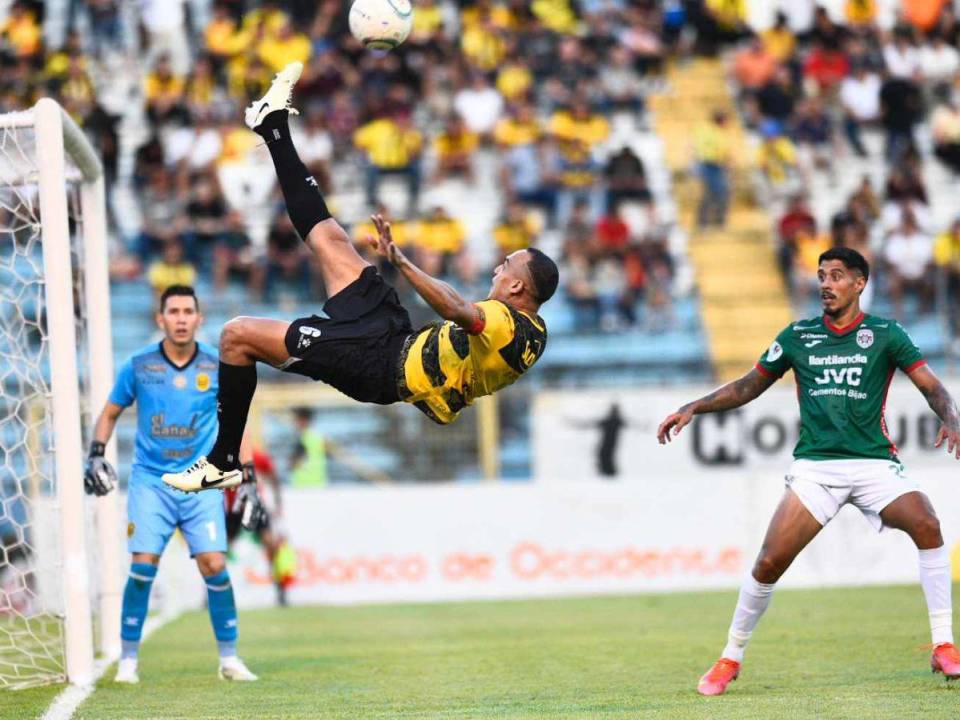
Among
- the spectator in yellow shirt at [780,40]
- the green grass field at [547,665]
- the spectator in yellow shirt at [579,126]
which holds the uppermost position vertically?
the spectator in yellow shirt at [780,40]

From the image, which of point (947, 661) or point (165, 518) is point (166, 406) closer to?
point (165, 518)

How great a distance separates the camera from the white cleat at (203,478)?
26.5 feet

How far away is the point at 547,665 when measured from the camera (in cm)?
1025

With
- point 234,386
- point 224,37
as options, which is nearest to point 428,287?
point 234,386

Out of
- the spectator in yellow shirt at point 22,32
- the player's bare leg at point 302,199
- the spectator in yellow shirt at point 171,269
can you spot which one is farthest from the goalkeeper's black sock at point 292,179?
the spectator in yellow shirt at point 22,32

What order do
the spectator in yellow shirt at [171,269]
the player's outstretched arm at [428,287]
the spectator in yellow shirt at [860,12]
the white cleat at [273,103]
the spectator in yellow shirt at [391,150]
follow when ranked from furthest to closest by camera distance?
the spectator in yellow shirt at [860,12]
the spectator in yellow shirt at [391,150]
the spectator in yellow shirt at [171,269]
the white cleat at [273,103]
the player's outstretched arm at [428,287]

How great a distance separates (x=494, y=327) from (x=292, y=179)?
136cm

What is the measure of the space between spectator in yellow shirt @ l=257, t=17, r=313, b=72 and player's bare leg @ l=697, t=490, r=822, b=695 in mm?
16166

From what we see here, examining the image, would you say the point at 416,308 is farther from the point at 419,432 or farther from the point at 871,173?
the point at 871,173

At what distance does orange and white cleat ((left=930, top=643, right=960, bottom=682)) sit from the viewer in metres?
8.28

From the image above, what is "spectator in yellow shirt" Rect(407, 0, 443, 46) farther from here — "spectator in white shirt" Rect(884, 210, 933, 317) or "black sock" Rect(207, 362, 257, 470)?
"black sock" Rect(207, 362, 257, 470)

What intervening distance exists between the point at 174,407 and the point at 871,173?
15.7 meters

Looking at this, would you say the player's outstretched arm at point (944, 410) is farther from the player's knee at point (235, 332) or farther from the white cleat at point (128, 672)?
the white cleat at point (128, 672)

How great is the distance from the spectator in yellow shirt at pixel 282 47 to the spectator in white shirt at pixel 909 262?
895cm
